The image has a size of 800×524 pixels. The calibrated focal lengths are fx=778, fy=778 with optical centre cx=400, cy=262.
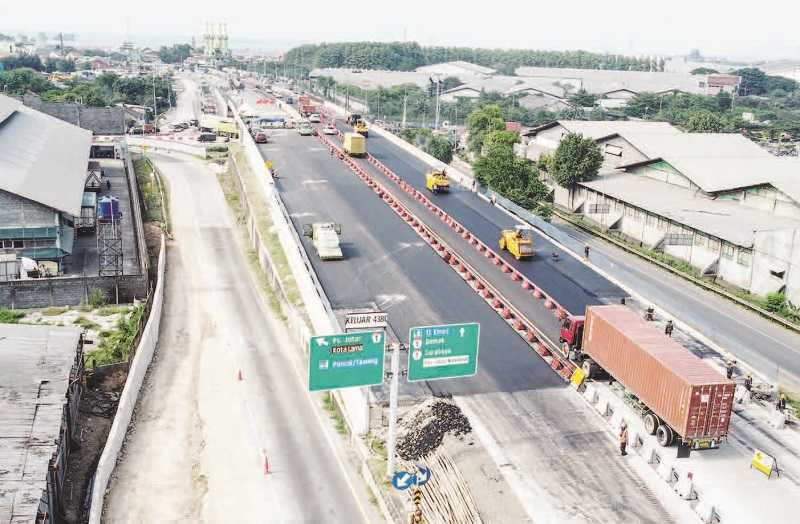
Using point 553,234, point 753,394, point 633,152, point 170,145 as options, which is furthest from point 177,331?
point 170,145

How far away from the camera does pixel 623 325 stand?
32875mm

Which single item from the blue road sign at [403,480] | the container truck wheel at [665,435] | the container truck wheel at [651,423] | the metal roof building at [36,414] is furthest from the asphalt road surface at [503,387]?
the metal roof building at [36,414]

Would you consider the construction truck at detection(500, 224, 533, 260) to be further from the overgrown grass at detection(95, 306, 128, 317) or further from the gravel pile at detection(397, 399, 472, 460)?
the overgrown grass at detection(95, 306, 128, 317)

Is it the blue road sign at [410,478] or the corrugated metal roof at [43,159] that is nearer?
the blue road sign at [410,478]

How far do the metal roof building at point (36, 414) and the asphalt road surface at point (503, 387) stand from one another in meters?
14.0

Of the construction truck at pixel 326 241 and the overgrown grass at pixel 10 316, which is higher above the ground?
the construction truck at pixel 326 241

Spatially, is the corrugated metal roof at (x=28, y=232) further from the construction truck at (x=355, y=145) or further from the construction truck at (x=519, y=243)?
the construction truck at (x=355, y=145)

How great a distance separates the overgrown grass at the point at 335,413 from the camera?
114 ft

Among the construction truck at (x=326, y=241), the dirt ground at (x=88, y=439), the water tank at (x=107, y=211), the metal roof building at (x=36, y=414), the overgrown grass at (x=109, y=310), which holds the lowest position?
the dirt ground at (x=88, y=439)

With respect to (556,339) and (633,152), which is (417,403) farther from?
(633,152)

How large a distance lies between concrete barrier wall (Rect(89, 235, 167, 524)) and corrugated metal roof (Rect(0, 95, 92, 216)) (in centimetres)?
1035

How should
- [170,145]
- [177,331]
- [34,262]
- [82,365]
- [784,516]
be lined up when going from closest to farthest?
1. [784,516]
2. [82,365]
3. [177,331]
4. [34,262]
5. [170,145]

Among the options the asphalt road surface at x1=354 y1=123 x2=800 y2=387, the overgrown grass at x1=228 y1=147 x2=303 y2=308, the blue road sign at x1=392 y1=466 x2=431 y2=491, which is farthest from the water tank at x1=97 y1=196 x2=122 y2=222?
the blue road sign at x1=392 y1=466 x2=431 y2=491

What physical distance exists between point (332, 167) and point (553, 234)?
27390 mm
